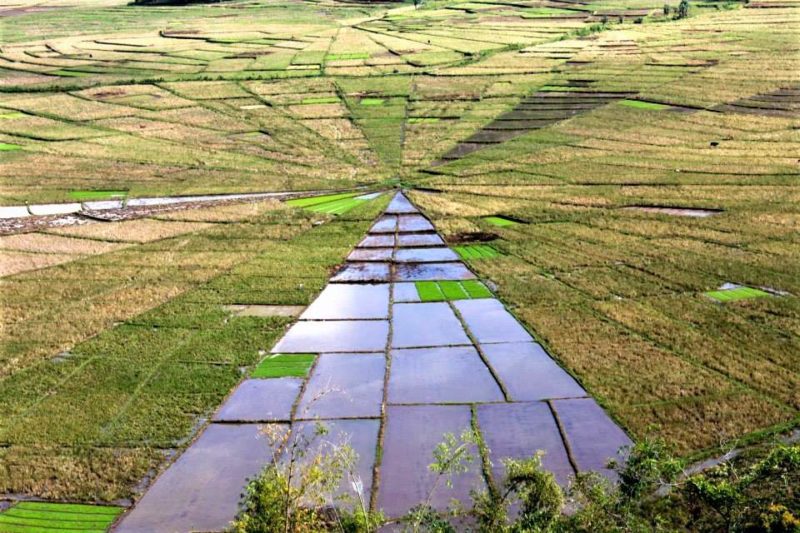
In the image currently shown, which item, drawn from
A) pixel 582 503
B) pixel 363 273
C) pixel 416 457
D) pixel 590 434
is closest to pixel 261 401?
pixel 416 457

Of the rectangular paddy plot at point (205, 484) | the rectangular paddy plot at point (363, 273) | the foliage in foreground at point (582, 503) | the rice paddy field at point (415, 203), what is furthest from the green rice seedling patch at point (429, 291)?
the foliage in foreground at point (582, 503)

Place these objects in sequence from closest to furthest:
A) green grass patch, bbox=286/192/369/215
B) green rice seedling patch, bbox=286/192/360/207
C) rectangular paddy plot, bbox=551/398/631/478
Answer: rectangular paddy plot, bbox=551/398/631/478, green grass patch, bbox=286/192/369/215, green rice seedling patch, bbox=286/192/360/207

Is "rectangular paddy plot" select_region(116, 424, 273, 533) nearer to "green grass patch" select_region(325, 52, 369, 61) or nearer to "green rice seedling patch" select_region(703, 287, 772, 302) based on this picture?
"green rice seedling patch" select_region(703, 287, 772, 302)

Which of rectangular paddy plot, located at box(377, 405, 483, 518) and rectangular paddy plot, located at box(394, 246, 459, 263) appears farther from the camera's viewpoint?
rectangular paddy plot, located at box(394, 246, 459, 263)

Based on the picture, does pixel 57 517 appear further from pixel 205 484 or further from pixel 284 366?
pixel 284 366

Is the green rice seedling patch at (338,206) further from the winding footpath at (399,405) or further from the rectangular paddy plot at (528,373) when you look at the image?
the rectangular paddy plot at (528,373)

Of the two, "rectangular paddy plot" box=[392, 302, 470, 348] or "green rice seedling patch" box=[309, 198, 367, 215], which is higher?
"green rice seedling patch" box=[309, 198, 367, 215]

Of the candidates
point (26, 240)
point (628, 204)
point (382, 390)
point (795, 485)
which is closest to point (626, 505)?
point (795, 485)

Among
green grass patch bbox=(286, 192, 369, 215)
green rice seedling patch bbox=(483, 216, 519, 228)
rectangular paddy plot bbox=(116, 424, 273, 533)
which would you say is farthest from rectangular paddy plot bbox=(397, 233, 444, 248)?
rectangular paddy plot bbox=(116, 424, 273, 533)
